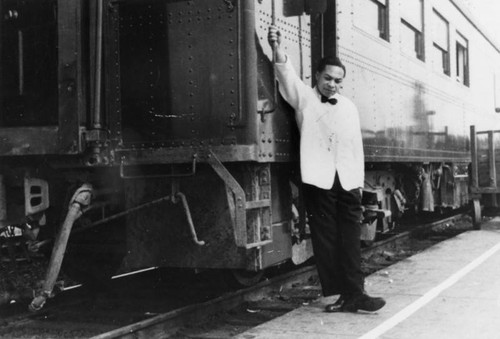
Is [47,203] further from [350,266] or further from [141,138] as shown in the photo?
[350,266]

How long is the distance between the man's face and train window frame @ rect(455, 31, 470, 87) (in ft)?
20.9

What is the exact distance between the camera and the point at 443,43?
1013 cm

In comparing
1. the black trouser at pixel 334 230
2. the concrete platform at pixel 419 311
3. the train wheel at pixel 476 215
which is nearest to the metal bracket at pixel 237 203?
Answer: the concrete platform at pixel 419 311

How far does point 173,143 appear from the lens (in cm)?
509

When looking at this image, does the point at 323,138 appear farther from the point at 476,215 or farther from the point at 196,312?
the point at 476,215

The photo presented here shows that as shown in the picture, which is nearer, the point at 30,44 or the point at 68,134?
the point at 68,134

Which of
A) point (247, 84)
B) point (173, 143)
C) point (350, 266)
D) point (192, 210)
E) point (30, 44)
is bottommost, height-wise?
point (350, 266)

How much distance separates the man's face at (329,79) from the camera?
5273 mm

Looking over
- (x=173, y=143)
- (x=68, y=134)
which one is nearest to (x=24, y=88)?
(x=68, y=134)

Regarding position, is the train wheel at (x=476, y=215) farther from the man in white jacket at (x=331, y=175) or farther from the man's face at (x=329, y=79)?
the man's face at (x=329, y=79)

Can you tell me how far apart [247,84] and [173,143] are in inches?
27.4

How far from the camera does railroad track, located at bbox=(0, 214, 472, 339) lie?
17.3ft

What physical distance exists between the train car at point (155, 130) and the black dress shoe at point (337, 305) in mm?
518

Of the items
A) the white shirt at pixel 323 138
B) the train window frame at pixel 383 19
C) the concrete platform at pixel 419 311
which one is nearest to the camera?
the concrete platform at pixel 419 311
